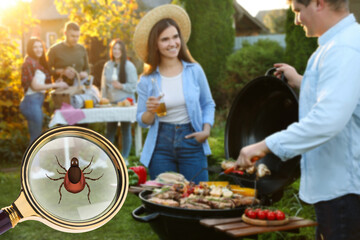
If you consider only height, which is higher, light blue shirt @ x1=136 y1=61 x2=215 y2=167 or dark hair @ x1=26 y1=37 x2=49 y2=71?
dark hair @ x1=26 y1=37 x2=49 y2=71

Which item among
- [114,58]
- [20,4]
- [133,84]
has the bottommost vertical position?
[133,84]

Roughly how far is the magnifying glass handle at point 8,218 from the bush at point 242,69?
13.1 metres

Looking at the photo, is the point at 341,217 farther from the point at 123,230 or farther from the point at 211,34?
the point at 211,34

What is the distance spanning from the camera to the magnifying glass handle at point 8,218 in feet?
1.20

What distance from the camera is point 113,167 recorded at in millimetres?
429

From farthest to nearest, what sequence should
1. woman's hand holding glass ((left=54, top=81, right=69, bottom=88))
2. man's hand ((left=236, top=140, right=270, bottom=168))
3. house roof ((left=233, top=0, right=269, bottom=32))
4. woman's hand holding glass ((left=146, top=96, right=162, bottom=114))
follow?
house roof ((left=233, top=0, right=269, bottom=32)) < woman's hand holding glass ((left=54, top=81, right=69, bottom=88)) < woman's hand holding glass ((left=146, top=96, right=162, bottom=114)) < man's hand ((left=236, top=140, right=270, bottom=168))

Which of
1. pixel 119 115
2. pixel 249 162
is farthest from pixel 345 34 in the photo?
pixel 119 115

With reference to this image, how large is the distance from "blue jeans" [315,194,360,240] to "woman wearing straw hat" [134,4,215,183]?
1662 mm

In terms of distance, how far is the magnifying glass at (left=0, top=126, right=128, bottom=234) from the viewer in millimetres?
385

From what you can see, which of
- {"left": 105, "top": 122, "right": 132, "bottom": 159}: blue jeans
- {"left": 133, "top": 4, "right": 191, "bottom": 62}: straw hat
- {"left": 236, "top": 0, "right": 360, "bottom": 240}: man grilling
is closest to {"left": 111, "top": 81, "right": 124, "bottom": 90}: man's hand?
{"left": 105, "top": 122, "right": 132, "bottom": 159}: blue jeans

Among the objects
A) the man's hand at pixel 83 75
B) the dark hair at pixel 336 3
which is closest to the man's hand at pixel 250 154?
the dark hair at pixel 336 3

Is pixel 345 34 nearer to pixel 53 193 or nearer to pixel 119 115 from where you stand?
pixel 53 193

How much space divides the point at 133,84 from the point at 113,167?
7.44m

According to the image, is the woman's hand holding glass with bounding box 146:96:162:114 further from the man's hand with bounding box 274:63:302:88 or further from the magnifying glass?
the magnifying glass
